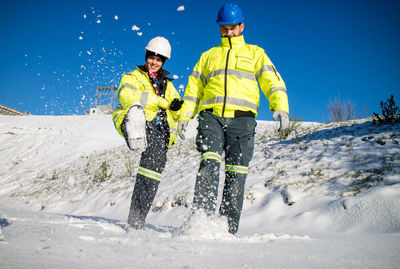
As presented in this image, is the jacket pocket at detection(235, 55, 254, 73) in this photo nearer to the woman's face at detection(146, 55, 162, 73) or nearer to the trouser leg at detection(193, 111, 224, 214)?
the trouser leg at detection(193, 111, 224, 214)

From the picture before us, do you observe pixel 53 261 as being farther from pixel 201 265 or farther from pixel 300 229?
pixel 300 229

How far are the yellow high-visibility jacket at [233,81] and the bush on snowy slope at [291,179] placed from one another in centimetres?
143

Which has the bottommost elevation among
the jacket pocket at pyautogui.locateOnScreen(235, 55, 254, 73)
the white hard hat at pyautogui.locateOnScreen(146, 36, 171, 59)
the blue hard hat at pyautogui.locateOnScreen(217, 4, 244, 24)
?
the jacket pocket at pyautogui.locateOnScreen(235, 55, 254, 73)

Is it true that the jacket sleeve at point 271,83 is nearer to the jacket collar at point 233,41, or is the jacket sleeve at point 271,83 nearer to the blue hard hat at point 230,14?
the jacket collar at point 233,41

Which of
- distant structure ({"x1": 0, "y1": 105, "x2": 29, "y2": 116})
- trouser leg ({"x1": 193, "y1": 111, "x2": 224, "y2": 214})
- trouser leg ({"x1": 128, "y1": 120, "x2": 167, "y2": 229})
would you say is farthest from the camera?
distant structure ({"x1": 0, "y1": 105, "x2": 29, "y2": 116})

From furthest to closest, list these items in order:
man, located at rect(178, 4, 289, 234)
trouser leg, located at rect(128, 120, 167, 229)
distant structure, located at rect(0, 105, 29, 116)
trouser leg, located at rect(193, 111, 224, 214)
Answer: distant structure, located at rect(0, 105, 29, 116)
trouser leg, located at rect(128, 120, 167, 229)
man, located at rect(178, 4, 289, 234)
trouser leg, located at rect(193, 111, 224, 214)

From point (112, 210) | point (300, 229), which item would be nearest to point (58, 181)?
point (112, 210)

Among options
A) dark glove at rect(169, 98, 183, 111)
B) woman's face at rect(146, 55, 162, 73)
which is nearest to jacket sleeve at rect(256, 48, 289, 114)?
dark glove at rect(169, 98, 183, 111)

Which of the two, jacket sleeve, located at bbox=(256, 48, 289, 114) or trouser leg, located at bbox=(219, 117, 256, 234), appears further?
jacket sleeve, located at bbox=(256, 48, 289, 114)

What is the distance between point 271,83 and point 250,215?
168 cm

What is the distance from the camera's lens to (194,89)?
249 cm

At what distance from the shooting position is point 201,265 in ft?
3.31

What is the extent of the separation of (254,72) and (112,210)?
3620 mm

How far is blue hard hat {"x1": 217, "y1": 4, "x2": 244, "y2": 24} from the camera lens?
2.34 metres
